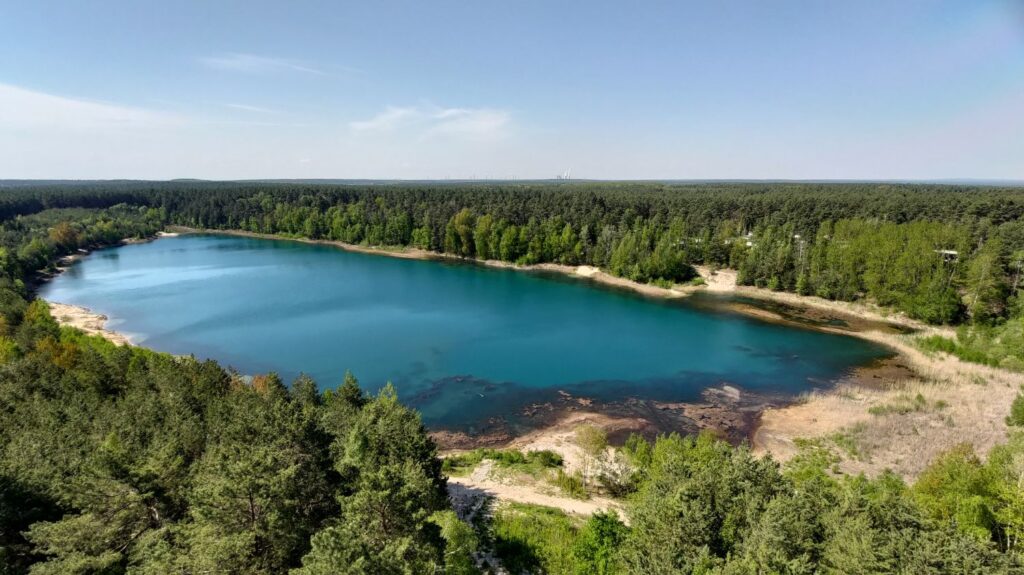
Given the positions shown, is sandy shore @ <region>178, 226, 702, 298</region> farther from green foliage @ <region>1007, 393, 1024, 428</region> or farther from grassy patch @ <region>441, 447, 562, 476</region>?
grassy patch @ <region>441, 447, 562, 476</region>

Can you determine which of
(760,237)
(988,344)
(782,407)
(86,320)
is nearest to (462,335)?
(782,407)

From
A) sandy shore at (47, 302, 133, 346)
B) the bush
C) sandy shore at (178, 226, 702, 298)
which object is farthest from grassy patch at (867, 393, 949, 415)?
sandy shore at (47, 302, 133, 346)

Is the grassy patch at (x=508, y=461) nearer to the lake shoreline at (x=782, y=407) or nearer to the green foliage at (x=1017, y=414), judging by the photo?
the lake shoreline at (x=782, y=407)

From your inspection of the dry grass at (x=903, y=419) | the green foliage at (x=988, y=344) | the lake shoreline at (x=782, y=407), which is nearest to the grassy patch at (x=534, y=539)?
the lake shoreline at (x=782, y=407)

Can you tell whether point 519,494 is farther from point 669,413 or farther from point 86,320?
point 86,320

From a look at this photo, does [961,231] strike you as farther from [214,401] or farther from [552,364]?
[214,401]
